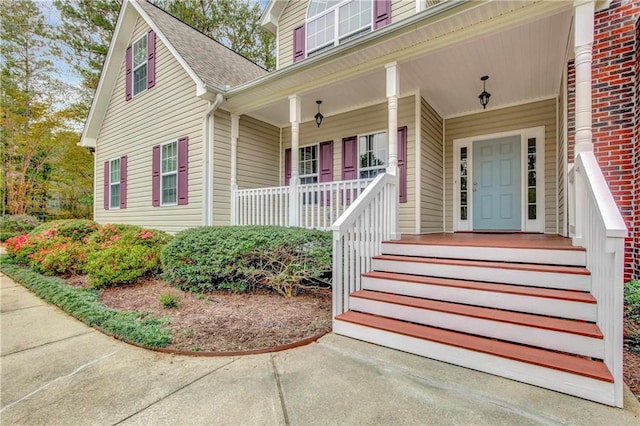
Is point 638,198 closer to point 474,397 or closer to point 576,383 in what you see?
point 576,383

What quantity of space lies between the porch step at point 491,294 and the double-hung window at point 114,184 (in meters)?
8.75

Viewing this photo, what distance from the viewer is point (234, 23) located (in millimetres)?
15641

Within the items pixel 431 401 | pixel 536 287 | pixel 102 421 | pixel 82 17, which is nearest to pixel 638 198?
pixel 536 287

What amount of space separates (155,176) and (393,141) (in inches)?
245

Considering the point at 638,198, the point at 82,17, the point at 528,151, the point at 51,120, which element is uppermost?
the point at 82,17

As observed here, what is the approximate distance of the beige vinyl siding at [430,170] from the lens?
18.8 ft

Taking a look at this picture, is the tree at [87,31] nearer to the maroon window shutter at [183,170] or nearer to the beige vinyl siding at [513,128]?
the maroon window shutter at [183,170]

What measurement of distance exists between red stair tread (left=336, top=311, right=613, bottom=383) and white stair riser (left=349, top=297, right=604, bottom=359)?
5 centimetres

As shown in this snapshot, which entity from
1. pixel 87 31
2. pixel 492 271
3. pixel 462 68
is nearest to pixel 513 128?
pixel 462 68

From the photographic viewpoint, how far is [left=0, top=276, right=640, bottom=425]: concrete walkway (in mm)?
1866

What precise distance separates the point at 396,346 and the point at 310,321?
3.45ft

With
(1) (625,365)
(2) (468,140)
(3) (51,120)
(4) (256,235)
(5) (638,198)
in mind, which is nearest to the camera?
(1) (625,365)

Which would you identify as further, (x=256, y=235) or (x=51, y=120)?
(x=51, y=120)

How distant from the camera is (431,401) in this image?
2.01 m
